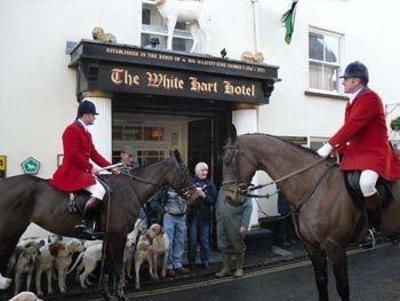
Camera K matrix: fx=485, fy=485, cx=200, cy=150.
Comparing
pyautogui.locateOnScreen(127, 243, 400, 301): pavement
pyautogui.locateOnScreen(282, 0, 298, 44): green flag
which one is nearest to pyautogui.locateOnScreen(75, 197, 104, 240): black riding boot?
pyautogui.locateOnScreen(127, 243, 400, 301): pavement

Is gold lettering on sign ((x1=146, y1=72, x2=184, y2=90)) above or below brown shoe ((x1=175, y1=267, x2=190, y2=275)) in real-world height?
above

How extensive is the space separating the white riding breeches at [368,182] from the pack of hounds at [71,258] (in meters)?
3.67

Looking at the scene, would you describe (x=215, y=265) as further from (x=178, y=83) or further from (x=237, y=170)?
(x=237, y=170)

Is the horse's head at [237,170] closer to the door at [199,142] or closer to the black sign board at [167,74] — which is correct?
the black sign board at [167,74]

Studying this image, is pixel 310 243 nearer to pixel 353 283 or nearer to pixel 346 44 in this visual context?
pixel 353 283

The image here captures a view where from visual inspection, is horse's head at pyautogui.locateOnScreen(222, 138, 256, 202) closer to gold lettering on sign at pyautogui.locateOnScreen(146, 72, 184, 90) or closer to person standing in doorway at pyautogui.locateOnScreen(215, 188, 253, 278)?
person standing in doorway at pyautogui.locateOnScreen(215, 188, 253, 278)

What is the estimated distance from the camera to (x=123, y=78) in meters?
8.29

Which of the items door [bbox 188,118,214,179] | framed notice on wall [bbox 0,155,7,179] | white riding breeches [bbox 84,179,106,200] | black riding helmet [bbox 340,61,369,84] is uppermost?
black riding helmet [bbox 340,61,369,84]

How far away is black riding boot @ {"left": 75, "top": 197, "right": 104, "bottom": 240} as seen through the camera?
19.9ft

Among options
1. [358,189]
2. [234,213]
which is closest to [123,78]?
[234,213]

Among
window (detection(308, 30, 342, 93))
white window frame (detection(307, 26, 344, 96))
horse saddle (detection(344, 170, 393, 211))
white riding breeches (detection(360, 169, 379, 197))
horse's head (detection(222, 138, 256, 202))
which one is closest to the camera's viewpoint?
white riding breeches (detection(360, 169, 379, 197))

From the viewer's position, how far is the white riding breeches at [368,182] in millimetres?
4770

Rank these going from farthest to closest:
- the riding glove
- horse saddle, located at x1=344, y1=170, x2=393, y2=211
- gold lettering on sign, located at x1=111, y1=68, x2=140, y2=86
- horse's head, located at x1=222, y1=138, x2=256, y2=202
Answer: gold lettering on sign, located at x1=111, y1=68, x2=140, y2=86, horse's head, located at x1=222, y1=138, x2=256, y2=202, the riding glove, horse saddle, located at x1=344, y1=170, x2=393, y2=211

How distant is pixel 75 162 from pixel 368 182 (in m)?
3.41
